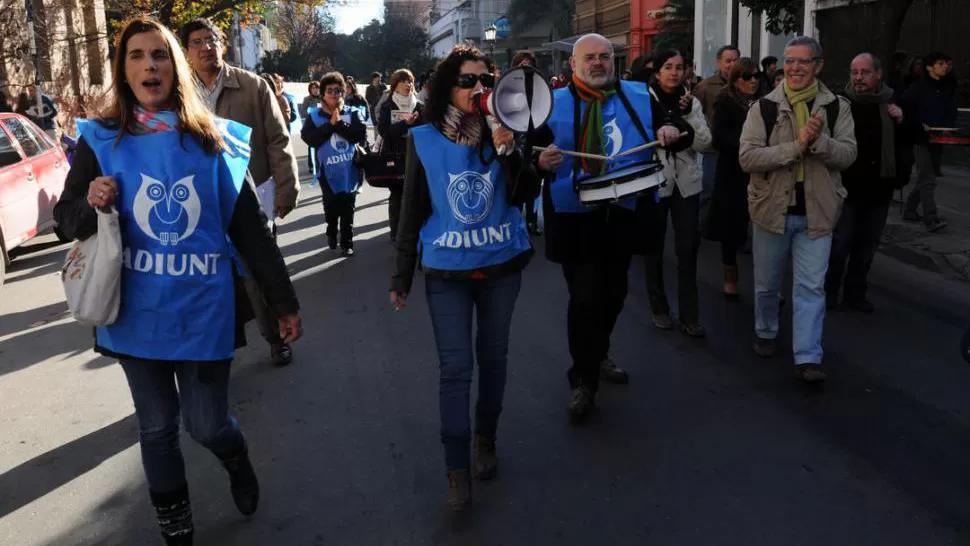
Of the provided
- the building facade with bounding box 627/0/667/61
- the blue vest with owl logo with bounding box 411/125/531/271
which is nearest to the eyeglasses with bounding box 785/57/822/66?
the blue vest with owl logo with bounding box 411/125/531/271

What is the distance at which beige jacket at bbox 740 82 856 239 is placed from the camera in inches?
212

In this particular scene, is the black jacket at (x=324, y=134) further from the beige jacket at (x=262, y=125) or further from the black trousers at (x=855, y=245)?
the black trousers at (x=855, y=245)

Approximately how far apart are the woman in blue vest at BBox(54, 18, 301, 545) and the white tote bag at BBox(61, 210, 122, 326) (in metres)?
0.06

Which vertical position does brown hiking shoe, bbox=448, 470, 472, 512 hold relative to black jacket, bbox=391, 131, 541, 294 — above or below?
below

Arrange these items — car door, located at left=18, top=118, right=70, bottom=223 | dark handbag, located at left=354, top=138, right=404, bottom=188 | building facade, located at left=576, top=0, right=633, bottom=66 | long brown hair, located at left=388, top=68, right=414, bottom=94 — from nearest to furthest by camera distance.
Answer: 1. dark handbag, located at left=354, top=138, right=404, bottom=188
2. long brown hair, located at left=388, top=68, right=414, bottom=94
3. car door, located at left=18, top=118, right=70, bottom=223
4. building facade, located at left=576, top=0, right=633, bottom=66

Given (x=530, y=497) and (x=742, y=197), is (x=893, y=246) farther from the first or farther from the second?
(x=530, y=497)

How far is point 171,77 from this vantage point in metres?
3.24

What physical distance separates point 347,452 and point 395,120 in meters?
4.96

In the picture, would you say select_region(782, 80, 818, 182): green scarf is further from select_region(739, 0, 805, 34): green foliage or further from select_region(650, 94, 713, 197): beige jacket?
select_region(739, 0, 805, 34): green foliage

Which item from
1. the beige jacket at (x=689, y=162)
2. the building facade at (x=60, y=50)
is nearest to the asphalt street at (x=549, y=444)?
the beige jacket at (x=689, y=162)

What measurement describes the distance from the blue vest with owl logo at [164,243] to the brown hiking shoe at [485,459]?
144 cm

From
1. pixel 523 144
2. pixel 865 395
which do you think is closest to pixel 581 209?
pixel 523 144

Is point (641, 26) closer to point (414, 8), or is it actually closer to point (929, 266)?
point (929, 266)

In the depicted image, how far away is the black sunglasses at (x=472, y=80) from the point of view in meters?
3.73
